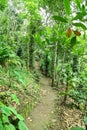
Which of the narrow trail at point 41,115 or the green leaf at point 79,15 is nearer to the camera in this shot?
the green leaf at point 79,15

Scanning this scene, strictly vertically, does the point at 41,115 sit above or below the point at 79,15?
below

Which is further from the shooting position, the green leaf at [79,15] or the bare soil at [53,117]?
the bare soil at [53,117]

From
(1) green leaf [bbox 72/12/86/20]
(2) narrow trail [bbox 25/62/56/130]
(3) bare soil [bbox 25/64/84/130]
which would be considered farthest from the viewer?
(3) bare soil [bbox 25/64/84/130]

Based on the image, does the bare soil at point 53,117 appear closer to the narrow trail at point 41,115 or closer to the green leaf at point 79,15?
the narrow trail at point 41,115

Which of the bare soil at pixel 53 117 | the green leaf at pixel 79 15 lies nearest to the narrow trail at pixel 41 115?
the bare soil at pixel 53 117

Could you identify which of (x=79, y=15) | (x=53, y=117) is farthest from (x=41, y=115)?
(x=79, y=15)

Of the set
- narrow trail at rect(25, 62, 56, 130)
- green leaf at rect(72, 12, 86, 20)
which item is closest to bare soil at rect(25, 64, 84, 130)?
narrow trail at rect(25, 62, 56, 130)

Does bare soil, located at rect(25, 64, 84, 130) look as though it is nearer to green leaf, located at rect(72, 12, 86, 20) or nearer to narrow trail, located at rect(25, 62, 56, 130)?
narrow trail, located at rect(25, 62, 56, 130)

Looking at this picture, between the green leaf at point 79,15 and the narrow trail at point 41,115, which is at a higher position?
the green leaf at point 79,15

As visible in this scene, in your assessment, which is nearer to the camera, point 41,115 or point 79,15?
point 79,15

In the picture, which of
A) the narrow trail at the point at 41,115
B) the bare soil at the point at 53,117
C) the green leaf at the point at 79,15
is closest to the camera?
the green leaf at the point at 79,15

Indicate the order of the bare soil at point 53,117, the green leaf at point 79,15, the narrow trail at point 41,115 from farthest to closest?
the bare soil at point 53,117, the narrow trail at point 41,115, the green leaf at point 79,15

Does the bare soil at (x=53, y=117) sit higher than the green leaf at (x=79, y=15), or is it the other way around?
the green leaf at (x=79, y=15)

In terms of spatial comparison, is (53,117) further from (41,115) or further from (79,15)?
(79,15)
